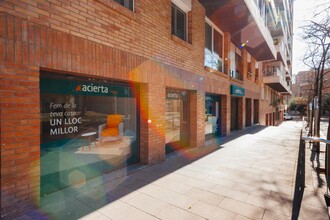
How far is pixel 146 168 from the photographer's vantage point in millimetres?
4816

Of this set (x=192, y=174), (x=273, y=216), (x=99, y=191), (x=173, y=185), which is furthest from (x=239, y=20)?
(x=99, y=191)

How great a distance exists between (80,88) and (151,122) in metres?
1.96

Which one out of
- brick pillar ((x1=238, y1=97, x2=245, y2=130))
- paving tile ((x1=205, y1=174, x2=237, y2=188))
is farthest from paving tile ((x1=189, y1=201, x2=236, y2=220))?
brick pillar ((x1=238, y1=97, x2=245, y2=130))

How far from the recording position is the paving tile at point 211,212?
2822 millimetres

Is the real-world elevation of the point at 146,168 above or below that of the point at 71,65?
below

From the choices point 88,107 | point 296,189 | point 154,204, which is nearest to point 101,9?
point 88,107

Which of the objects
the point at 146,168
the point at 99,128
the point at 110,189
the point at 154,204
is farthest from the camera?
the point at 146,168

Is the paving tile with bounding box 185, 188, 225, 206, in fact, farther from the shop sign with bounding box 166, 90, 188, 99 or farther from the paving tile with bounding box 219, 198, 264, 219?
the shop sign with bounding box 166, 90, 188, 99

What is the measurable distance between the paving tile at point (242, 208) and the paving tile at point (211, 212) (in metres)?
0.12

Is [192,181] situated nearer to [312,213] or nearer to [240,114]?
[312,213]

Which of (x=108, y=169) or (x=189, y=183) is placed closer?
(x=189, y=183)

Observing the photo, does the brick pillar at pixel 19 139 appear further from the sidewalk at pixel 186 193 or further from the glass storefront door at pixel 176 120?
the glass storefront door at pixel 176 120

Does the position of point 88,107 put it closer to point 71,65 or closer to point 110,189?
point 71,65

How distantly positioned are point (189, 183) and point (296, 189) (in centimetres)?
209
